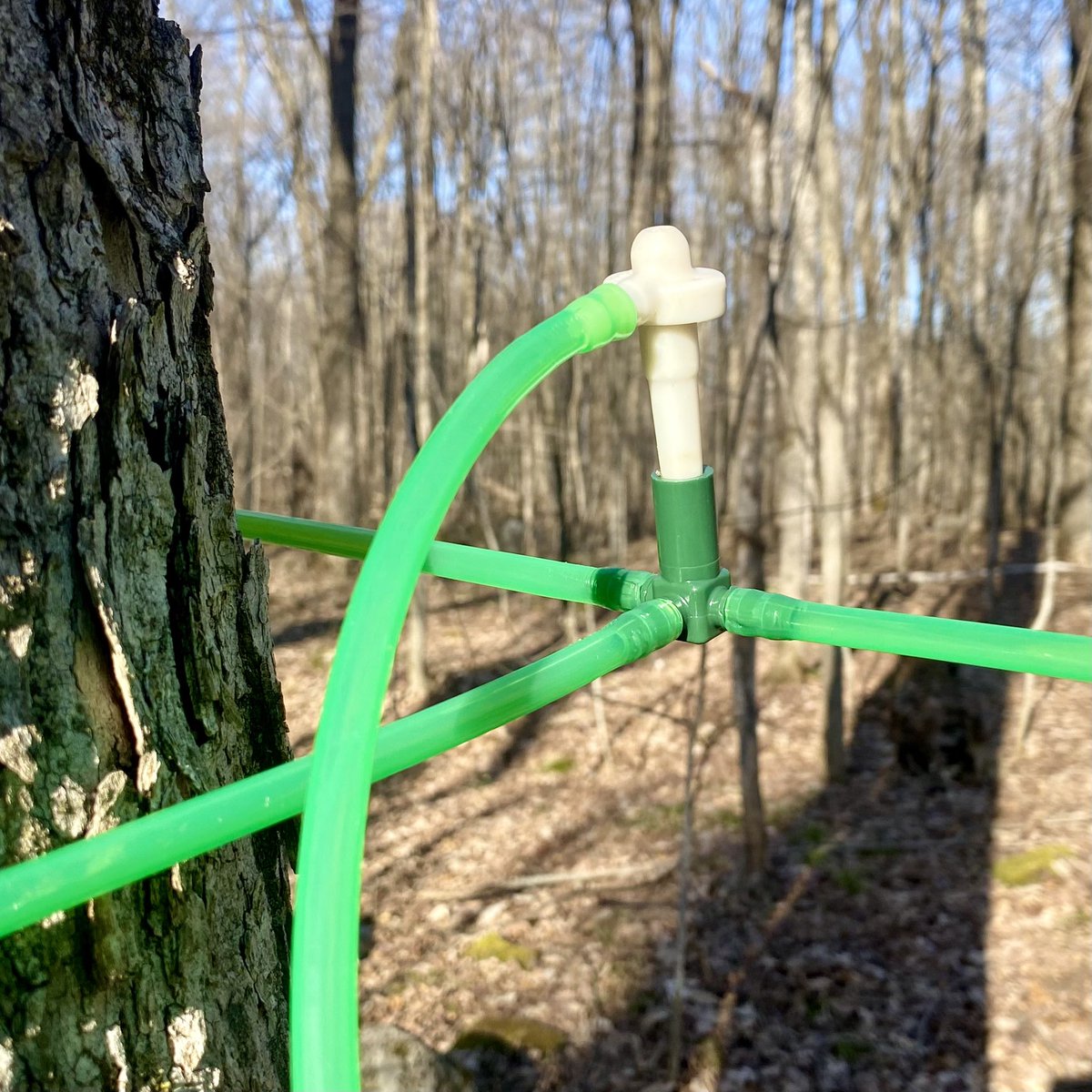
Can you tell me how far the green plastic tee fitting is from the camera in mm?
889

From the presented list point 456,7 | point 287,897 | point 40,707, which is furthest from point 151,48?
Answer: point 456,7

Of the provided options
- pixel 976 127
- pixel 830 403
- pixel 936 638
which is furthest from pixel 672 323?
pixel 976 127

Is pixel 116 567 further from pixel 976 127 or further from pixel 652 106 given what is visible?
pixel 976 127

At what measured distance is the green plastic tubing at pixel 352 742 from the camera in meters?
0.52

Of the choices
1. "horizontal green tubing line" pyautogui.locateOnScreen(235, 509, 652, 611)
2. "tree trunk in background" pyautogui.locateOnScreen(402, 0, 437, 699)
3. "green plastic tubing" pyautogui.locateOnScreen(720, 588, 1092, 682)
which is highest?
"tree trunk in background" pyautogui.locateOnScreen(402, 0, 437, 699)

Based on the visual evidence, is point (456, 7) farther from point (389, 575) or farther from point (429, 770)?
point (389, 575)

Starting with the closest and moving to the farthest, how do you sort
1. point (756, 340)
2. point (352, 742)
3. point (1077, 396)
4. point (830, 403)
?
point (352, 742)
point (756, 340)
point (830, 403)
point (1077, 396)

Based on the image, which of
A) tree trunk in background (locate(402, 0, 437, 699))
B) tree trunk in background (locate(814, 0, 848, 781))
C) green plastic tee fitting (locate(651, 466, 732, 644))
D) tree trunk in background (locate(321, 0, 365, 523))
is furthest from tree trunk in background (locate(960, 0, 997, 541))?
green plastic tee fitting (locate(651, 466, 732, 644))

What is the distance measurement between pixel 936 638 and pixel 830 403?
5141 mm

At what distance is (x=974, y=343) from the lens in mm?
6016

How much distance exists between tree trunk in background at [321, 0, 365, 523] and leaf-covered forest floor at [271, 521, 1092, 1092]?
11.2ft

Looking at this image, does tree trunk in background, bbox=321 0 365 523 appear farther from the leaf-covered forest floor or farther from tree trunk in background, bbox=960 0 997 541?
tree trunk in background, bbox=960 0 997 541

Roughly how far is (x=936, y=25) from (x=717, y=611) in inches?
300

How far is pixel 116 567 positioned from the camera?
805 mm
